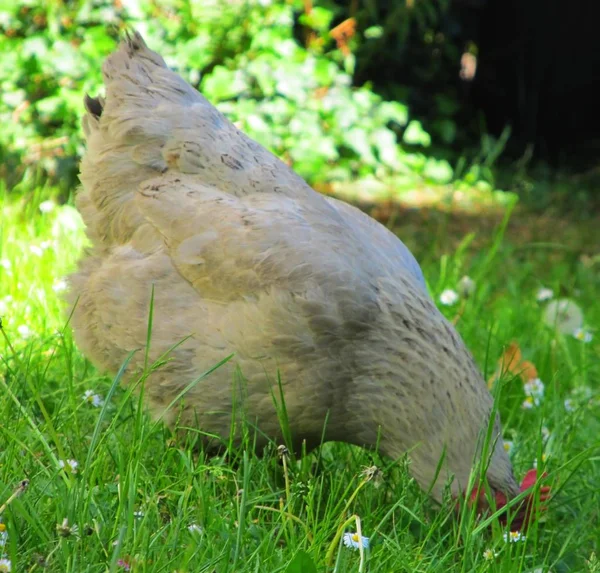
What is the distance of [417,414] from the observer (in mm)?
2613

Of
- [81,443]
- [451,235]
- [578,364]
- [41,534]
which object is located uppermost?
[41,534]

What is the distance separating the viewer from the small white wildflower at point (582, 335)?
4.01 m

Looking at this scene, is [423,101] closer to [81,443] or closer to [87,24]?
[87,24]

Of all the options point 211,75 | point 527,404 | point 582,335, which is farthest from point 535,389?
point 211,75

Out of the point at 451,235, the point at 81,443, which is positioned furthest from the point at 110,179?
the point at 451,235

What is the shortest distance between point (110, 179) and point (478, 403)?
140 centimetres

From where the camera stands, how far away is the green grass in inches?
80.3

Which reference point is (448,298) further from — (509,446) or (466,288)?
(509,446)

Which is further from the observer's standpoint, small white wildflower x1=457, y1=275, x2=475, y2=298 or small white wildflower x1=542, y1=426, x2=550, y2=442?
small white wildflower x1=457, y1=275, x2=475, y2=298

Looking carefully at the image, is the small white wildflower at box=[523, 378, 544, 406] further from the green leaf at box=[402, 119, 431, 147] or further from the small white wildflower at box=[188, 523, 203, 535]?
the green leaf at box=[402, 119, 431, 147]

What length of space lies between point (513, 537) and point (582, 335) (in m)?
1.81

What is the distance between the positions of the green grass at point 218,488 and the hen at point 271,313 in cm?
12

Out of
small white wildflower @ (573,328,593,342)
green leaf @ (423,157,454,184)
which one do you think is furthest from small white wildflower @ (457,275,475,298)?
green leaf @ (423,157,454,184)

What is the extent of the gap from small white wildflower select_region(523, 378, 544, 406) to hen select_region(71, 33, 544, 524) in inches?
32.1
